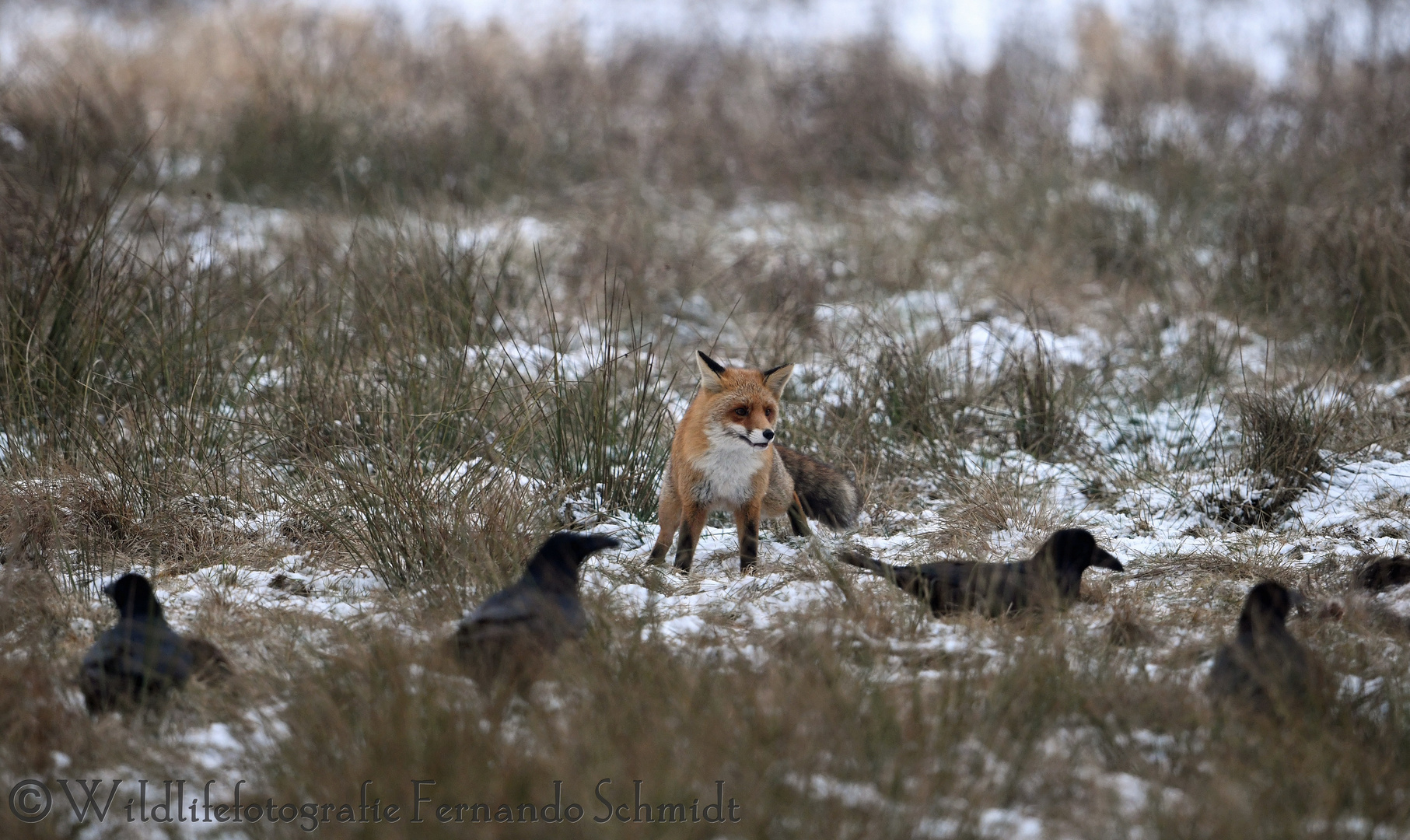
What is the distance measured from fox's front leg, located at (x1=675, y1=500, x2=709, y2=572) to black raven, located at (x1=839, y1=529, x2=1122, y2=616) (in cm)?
89

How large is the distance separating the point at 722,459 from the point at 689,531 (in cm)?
36

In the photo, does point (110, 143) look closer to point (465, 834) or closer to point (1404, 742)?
point (465, 834)

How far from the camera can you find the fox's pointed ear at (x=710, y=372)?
4.59 meters

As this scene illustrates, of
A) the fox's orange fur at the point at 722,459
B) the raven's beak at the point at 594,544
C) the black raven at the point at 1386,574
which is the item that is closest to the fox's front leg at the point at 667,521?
the fox's orange fur at the point at 722,459

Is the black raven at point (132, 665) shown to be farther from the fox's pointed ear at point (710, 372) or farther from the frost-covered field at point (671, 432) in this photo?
the fox's pointed ear at point (710, 372)

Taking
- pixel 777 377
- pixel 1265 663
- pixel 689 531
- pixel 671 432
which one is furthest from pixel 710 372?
pixel 1265 663

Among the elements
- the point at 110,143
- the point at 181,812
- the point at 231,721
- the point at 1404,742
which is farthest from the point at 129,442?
the point at 110,143

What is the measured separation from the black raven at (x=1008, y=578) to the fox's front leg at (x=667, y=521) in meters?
1.04

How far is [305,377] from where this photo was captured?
562 centimetres

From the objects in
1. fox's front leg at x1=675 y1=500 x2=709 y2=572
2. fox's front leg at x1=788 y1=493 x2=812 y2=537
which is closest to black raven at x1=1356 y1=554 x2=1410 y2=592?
fox's front leg at x1=788 y1=493 x2=812 y2=537

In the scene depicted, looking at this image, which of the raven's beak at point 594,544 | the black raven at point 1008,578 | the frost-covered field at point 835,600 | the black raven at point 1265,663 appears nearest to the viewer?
the frost-covered field at point 835,600

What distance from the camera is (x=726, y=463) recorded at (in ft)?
14.9

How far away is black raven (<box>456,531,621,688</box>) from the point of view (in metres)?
3.18

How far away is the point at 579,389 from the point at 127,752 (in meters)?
2.86
